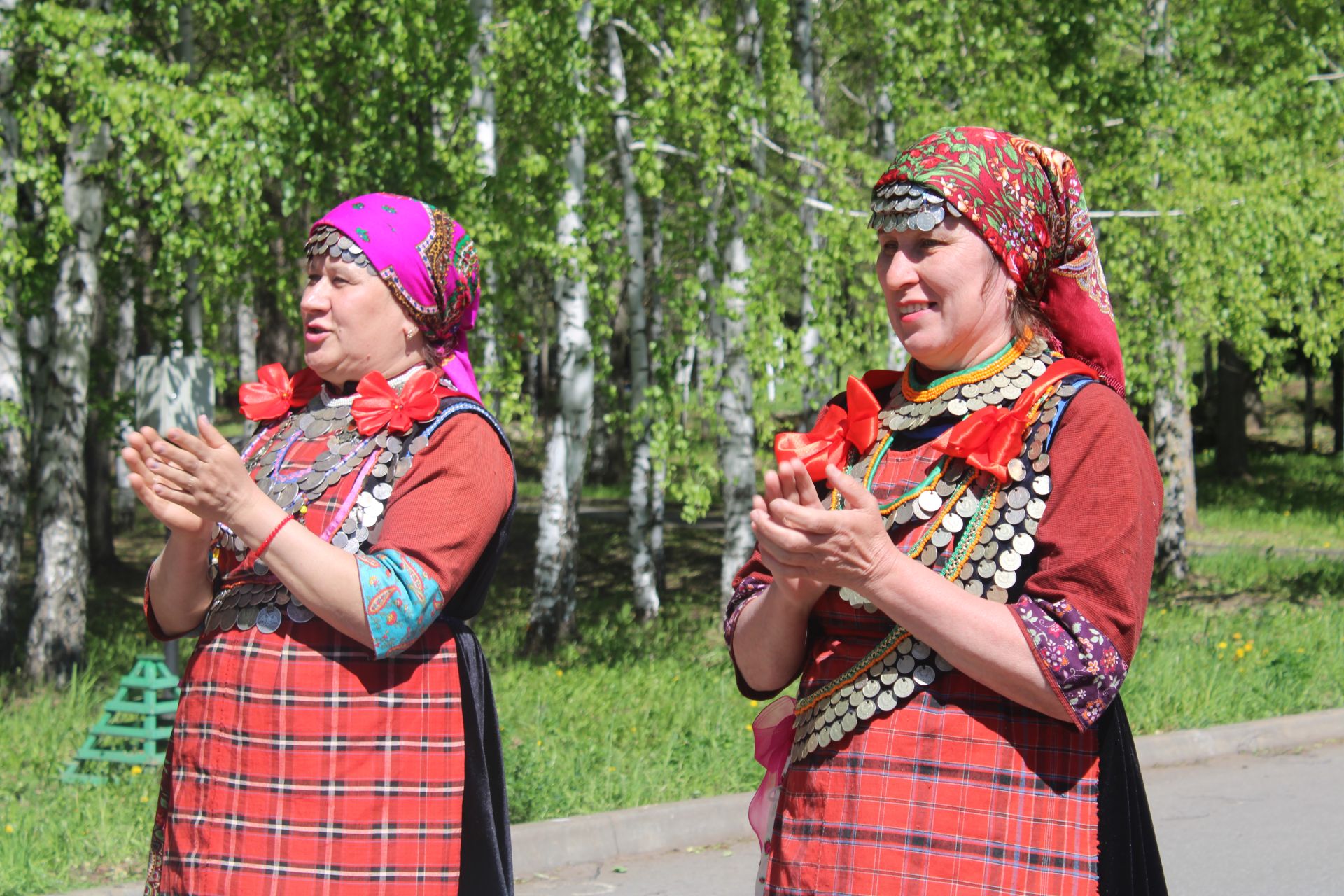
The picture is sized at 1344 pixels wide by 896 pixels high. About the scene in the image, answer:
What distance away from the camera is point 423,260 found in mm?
2861

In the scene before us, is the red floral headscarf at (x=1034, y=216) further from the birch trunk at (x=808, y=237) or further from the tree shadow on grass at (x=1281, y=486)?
the tree shadow on grass at (x=1281, y=486)

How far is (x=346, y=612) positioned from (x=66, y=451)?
8265 mm

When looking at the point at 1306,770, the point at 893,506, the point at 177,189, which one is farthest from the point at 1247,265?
the point at 893,506

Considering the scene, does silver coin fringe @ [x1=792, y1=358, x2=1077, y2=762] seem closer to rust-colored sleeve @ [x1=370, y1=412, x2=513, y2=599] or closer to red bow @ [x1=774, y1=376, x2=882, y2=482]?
red bow @ [x1=774, y1=376, x2=882, y2=482]

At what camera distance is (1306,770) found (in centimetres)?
730

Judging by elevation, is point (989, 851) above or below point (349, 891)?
above

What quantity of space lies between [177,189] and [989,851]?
24.9 ft

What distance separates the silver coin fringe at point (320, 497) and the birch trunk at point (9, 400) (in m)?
6.05

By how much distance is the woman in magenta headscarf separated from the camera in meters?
2.49

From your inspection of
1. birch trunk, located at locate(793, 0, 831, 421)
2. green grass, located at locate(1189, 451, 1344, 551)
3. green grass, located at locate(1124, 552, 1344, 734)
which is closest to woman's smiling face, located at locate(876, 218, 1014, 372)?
green grass, located at locate(1124, 552, 1344, 734)

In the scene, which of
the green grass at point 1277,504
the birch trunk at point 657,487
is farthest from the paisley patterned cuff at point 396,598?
the green grass at point 1277,504

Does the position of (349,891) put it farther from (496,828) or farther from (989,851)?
(989,851)

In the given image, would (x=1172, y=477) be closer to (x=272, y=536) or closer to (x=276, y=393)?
(x=276, y=393)

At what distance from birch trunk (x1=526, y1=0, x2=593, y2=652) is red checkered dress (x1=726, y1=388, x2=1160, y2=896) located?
8.56 metres
